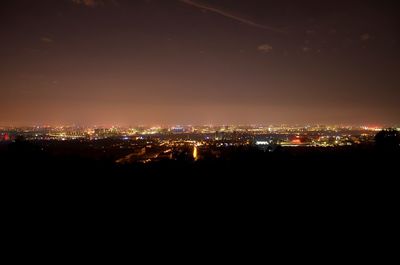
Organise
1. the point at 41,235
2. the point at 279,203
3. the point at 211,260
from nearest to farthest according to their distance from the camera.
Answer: the point at 211,260 → the point at 41,235 → the point at 279,203

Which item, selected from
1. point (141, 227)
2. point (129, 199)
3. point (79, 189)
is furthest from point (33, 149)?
point (141, 227)

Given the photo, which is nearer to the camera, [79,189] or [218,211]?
[218,211]

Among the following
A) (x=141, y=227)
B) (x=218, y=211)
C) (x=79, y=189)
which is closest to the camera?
(x=141, y=227)

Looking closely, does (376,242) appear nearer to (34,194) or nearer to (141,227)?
(141,227)

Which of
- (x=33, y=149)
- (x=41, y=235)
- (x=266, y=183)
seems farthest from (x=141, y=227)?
(x=33, y=149)

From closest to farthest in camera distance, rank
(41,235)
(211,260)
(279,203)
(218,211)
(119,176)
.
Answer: (211,260), (41,235), (218,211), (279,203), (119,176)

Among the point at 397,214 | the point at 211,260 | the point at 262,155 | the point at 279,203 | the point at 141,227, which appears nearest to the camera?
the point at 211,260

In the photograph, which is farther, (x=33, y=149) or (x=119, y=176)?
(x=33, y=149)

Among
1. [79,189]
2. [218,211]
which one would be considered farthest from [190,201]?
[79,189]

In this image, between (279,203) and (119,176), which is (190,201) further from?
(119,176)
